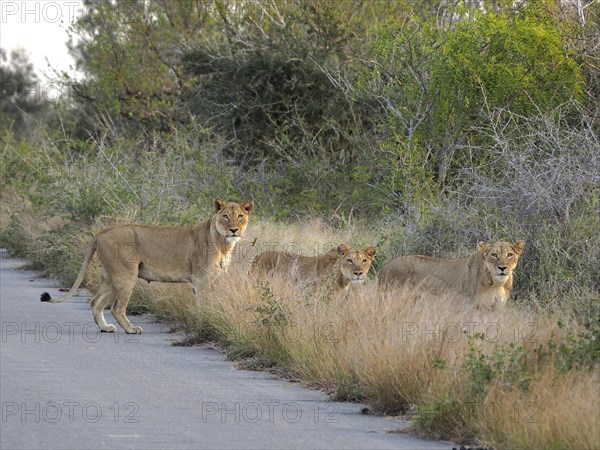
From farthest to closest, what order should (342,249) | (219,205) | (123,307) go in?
(219,205) → (123,307) → (342,249)

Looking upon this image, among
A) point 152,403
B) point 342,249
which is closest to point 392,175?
point 342,249

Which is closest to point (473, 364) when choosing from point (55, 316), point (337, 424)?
point (337, 424)

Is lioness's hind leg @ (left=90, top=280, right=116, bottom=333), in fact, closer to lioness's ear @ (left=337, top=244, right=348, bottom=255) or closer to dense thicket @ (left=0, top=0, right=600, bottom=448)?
dense thicket @ (left=0, top=0, right=600, bottom=448)

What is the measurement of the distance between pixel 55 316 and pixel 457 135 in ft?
22.5

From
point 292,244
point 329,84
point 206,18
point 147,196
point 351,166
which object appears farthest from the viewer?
point 206,18

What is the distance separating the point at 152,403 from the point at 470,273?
4.32m

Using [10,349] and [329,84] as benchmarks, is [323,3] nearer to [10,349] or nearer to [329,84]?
[329,84]

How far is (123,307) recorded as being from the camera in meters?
13.1

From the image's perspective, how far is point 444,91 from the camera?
1864 centimetres

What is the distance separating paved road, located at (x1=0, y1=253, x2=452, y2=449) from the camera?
7559 mm

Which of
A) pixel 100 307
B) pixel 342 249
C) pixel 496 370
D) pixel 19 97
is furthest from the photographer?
pixel 19 97

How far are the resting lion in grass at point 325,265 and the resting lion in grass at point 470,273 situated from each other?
0.34 meters

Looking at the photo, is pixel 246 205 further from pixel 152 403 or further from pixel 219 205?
pixel 152 403

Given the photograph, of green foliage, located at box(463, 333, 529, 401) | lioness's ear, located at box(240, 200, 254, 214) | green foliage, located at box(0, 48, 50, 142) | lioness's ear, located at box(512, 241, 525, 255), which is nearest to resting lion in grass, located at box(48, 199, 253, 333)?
lioness's ear, located at box(240, 200, 254, 214)
